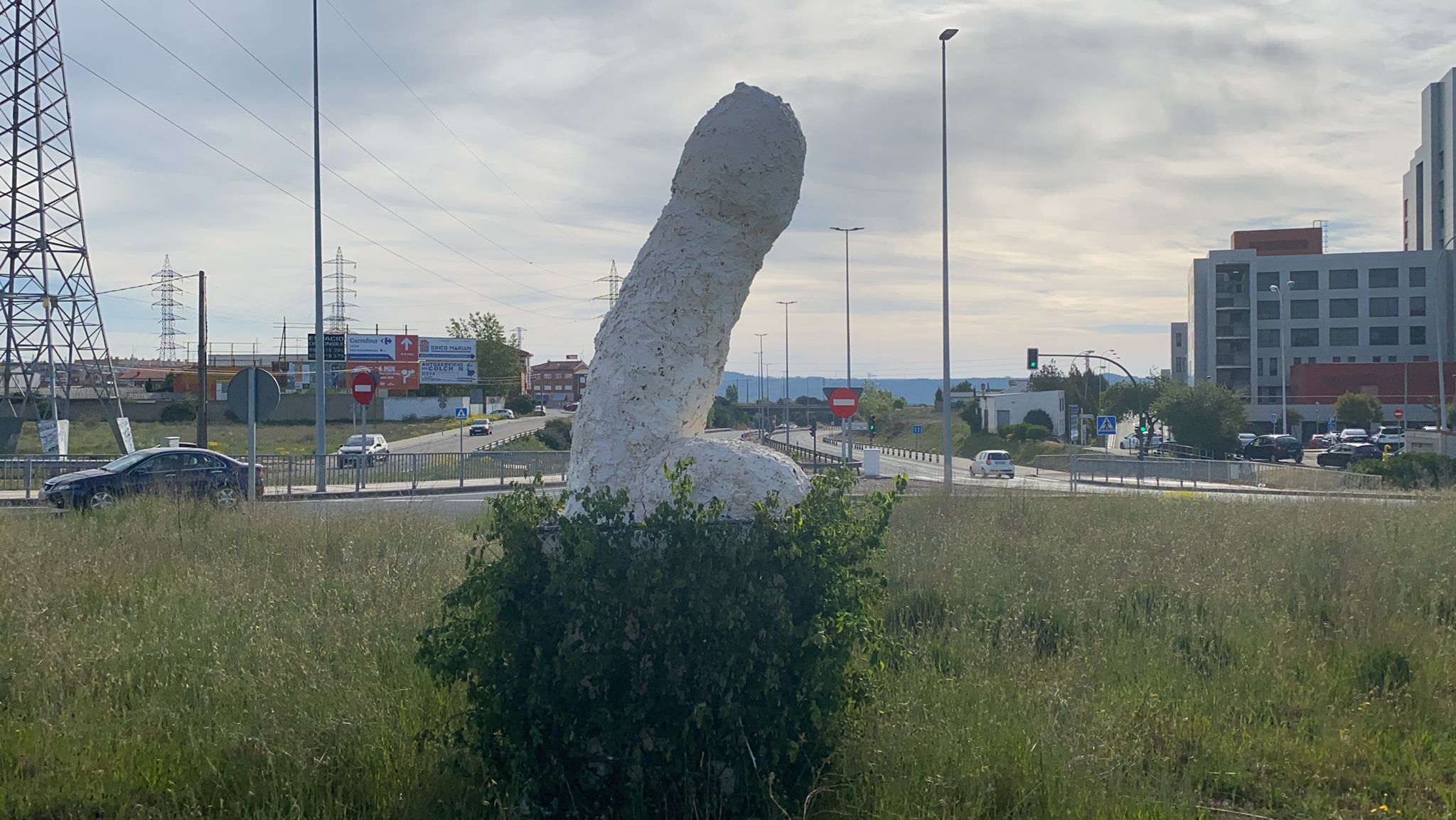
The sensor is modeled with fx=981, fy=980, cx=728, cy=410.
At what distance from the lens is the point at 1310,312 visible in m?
74.2

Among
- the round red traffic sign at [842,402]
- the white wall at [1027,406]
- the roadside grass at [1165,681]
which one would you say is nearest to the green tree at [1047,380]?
the white wall at [1027,406]

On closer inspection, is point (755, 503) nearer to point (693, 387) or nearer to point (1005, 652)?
point (693, 387)

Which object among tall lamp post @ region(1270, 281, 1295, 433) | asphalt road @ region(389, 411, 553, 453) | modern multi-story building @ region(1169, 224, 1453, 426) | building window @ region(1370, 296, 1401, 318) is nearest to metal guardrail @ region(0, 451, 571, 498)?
asphalt road @ region(389, 411, 553, 453)

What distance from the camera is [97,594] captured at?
7.10m

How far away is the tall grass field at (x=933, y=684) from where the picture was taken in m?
4.26

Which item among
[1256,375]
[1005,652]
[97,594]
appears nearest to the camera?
[1005,652]

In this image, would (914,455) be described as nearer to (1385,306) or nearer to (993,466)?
(993,466)

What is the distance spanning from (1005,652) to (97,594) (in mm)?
6345

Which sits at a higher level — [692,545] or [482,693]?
[692,545]

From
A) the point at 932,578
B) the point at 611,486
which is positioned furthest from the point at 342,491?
the point at 611,486

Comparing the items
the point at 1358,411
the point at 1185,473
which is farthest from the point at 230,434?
the point at 1358,411

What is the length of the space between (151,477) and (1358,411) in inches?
2492

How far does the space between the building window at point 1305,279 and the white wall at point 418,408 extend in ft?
206

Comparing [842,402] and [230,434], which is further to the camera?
[230,434]
